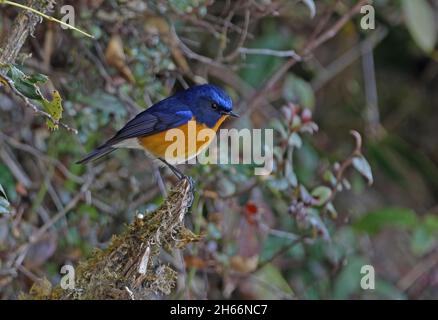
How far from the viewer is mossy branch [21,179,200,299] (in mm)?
3473

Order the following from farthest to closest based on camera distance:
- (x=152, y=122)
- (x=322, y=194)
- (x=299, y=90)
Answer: (x=299, y=90) → (x=322, y=194) → (x=152, y=122)

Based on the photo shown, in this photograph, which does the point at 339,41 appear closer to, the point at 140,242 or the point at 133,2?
the point at 133,2

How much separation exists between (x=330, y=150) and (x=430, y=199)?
3.79 feet

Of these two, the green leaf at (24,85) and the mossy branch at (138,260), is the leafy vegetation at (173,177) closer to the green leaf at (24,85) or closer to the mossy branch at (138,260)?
the mossy branch at (138,260)

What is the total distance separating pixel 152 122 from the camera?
14.9 ft

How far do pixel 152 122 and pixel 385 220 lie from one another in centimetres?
207

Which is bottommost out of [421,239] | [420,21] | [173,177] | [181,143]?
[421,239]

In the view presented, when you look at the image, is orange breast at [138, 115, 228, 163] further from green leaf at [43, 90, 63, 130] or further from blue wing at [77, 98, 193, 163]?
green leaf at [43, 90, 63, 130]

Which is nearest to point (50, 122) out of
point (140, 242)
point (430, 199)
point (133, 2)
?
point (140, 242)

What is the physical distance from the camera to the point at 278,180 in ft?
15.7

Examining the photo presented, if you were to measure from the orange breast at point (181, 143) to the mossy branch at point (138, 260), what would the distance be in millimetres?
782

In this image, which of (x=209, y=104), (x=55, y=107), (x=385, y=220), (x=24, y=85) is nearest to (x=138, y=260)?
(x=55, y=107)

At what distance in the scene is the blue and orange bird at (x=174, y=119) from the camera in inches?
179

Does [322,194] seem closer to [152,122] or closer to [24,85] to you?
[152,122]
